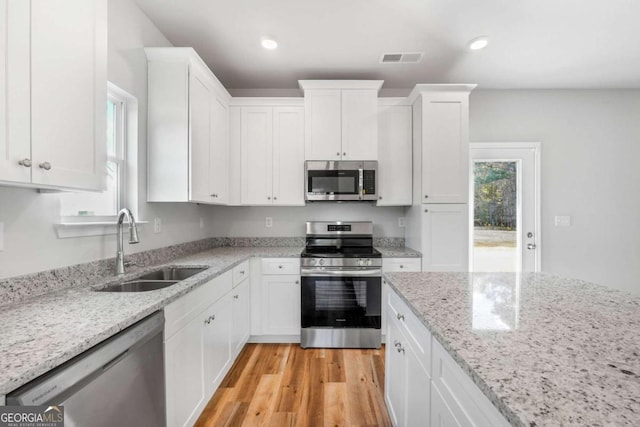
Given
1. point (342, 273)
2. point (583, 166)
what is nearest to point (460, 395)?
point (342, 273)

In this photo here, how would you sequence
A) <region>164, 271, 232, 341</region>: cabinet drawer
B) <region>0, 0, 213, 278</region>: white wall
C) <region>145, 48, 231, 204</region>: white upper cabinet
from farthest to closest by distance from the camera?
<region>145, 48, 231, 204</region>: white upper cabinet, <region>164, 271, 232, 341</region>: cabinet drawer, <region>0, 0, 213, 278</region>: white wall

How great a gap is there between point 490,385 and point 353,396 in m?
1.67

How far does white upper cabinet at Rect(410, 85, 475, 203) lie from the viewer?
275cm

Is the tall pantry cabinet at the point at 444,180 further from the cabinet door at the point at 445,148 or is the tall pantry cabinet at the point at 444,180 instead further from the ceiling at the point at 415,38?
the ceiling at the point at 415,38

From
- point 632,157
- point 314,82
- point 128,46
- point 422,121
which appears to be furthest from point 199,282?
point 632,157

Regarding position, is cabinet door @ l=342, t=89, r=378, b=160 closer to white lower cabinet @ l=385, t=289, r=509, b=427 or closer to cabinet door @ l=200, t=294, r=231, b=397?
white lower cabinet @ l=385, t=289, r=509, b=427

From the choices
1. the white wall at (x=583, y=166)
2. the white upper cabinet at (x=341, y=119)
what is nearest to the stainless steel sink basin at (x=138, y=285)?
the white upper cabinet at (x=341, y=119)

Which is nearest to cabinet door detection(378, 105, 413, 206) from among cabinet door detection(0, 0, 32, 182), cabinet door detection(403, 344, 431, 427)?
cabinet door detection(403, 344, 431, 427)

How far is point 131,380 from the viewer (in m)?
1.08

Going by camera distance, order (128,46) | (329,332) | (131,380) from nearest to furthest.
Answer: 1. (131,380)
2. (128,46)
3. (329,332)

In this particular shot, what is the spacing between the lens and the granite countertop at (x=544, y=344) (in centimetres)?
53

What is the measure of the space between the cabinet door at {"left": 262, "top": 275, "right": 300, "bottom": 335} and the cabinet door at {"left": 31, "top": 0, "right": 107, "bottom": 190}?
69.0 inches

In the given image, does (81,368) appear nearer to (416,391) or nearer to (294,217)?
(416,391)

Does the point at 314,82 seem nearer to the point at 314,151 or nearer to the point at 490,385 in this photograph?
the point at 314,151
